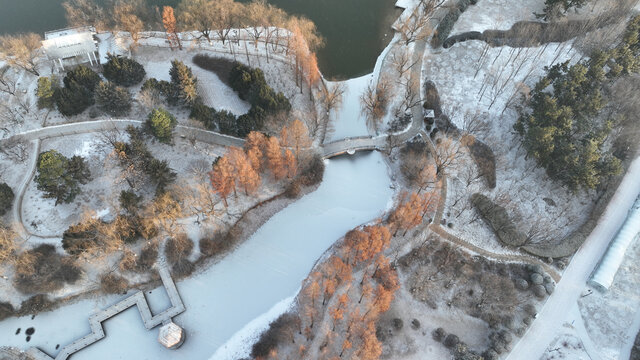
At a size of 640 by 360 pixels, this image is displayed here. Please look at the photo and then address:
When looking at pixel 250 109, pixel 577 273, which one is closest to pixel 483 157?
pixel 577 273

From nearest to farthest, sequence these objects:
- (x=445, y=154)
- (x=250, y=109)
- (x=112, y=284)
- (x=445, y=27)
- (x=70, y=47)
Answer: (x=112, y=284) < (x=445, y=154) < (x=250, y=109) < (x=70, y=47) < (x=445, y=27)

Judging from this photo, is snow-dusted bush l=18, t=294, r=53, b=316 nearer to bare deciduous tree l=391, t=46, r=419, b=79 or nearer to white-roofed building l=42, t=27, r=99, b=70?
white-roofed building l=42, t=27, r=99, b=70

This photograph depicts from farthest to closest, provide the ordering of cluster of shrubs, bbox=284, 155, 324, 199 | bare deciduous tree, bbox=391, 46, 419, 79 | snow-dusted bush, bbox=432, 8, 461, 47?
1. snow-dusted bush, bbox=432, 8, 461, 47
2. bare deciduous tree, bbox=391, 46, 419, 79
3. cluster of shrubs, bbox=284, 155, 324, 199

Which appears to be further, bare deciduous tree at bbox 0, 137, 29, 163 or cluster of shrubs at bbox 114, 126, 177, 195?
bare deciduous tree at bbox 0, 137, 29, 163

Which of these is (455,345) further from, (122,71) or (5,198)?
(122,71)

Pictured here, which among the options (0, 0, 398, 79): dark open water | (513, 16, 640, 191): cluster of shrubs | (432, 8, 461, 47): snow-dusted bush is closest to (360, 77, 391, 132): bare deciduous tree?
(0, 0, 398, 79): dark open water

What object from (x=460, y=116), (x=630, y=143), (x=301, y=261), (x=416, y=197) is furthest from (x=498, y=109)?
(x=301, y=261)
